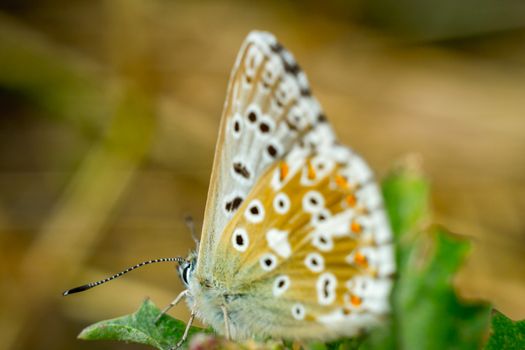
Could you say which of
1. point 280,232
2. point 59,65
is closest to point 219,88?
point 59,65

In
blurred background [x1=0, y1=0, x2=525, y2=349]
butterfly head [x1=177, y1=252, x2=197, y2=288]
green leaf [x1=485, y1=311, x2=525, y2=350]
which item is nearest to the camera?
green leaf [x1=485, y1=311, x2=525, y2=350]

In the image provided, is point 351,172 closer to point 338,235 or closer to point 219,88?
point 338,235

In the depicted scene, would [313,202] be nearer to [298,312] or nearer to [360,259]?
[360,259]

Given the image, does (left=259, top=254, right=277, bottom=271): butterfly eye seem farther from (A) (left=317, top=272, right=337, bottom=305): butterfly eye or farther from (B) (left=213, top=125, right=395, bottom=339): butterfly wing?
(A) (left=317, top=272, right=337, bottom=305): butterfly eye

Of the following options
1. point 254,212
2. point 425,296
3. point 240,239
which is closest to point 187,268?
point 240,239

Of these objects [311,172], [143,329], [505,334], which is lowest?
[505,334]

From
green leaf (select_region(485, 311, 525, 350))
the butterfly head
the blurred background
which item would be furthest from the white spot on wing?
the blurred background
